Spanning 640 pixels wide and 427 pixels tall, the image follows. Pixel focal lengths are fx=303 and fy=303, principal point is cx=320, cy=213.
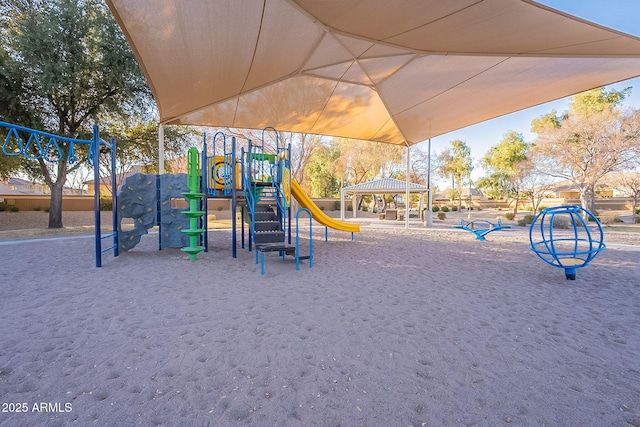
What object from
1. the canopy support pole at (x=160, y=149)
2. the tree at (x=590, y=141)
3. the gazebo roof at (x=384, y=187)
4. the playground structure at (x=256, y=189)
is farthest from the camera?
the gazebo roof at (x=384, y=187)

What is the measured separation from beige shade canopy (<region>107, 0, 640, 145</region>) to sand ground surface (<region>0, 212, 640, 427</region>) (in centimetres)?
421

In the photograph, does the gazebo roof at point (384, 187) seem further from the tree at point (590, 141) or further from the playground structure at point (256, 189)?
the playground structure at point (256, 189)

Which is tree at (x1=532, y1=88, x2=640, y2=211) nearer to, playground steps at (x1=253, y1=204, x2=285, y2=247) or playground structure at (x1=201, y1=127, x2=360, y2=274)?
playground structure at (x1=201, y1=127, x2=360, y2=274)

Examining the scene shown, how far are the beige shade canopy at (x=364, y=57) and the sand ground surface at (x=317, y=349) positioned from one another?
4.21m

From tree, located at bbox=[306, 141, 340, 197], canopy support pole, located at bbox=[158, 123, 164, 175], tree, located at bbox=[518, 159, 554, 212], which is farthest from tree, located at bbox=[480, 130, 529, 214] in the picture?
canopy support pole, located at bbox=[158, 123, 164, 175]

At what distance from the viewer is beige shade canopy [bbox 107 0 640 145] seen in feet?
16.1

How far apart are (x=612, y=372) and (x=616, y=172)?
79.8 feet

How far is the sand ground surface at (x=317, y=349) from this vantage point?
1.90 metres

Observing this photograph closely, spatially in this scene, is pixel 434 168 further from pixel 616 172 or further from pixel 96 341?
pixel 96 341

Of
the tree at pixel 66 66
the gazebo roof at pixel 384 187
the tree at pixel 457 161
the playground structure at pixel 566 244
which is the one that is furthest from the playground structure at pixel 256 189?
the tree at pixel 457 161

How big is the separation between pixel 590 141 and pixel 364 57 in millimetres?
17508

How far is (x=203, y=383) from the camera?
2.17m

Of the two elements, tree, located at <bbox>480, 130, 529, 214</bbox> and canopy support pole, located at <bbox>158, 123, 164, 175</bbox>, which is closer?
canopy support pole, located at <bbox>158, 123, 164, 175</bbox>

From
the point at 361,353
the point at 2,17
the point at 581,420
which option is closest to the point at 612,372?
the point at 581,420
